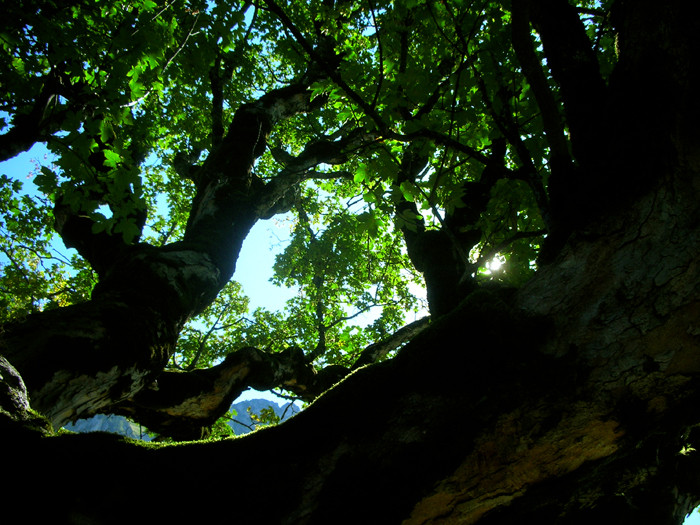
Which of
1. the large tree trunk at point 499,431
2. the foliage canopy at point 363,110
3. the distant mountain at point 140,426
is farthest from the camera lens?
the distant mountain at point 140,426

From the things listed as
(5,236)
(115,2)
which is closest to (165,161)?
(5,236)

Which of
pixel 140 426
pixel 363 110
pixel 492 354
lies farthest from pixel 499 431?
pixel 140 426

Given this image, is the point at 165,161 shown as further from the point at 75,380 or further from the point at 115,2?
the point at 75,380

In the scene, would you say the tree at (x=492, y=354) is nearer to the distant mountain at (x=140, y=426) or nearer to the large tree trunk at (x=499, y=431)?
the large tree trunk at (x=499, y=431)

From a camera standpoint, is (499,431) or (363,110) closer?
(499,431)

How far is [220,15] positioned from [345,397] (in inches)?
159

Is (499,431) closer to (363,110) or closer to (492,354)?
(492,354)

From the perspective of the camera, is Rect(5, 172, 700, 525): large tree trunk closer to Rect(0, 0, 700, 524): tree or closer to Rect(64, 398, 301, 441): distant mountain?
Rect(0, 0, 700, 524): tree

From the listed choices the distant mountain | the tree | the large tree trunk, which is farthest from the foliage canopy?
the distant mountain

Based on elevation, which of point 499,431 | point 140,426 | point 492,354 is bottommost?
point 499,431

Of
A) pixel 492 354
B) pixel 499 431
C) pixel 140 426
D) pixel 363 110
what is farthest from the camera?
pixel 140 426

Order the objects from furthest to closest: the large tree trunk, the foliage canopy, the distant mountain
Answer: the distant mountain
the foliage canopy
the large tree trunk

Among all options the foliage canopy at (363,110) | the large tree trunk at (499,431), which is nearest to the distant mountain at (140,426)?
the large tree trunk at (499,431)

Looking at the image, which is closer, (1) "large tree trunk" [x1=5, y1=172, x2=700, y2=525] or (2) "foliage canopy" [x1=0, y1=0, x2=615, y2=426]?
(1) "large tree trunk" [x1=5, y1=172, x2=700, y2=525]
